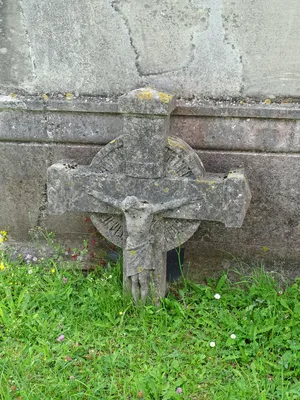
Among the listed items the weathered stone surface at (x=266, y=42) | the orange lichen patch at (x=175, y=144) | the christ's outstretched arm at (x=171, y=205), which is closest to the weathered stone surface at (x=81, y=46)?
the orange lichen patch at (x=175, y=144)

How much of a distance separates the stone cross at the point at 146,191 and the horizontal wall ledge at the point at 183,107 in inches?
9.3

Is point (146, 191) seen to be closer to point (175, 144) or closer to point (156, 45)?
point (175, 144)

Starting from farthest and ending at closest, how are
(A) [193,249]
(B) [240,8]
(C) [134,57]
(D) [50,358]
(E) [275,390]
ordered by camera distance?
1. (A) [193,249]
2. (C) [134,57]
3. (B) [240,8]
4. (D) [50,358]
5. (E) [275,390]

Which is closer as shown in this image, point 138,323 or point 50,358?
point 50,358

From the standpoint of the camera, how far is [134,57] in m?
3.07

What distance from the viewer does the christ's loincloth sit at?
2934 mm

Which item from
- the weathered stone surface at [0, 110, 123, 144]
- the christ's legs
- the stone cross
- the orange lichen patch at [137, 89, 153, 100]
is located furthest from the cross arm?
the weathered stone surface at [0, 110, 123, 144]

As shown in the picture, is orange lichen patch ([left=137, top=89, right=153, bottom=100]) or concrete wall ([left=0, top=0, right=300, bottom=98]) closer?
orange lichen patch ([left=137, top=89, right=153, bottom=100])

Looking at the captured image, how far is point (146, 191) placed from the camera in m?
2.95

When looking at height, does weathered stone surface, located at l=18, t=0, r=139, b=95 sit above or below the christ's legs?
above

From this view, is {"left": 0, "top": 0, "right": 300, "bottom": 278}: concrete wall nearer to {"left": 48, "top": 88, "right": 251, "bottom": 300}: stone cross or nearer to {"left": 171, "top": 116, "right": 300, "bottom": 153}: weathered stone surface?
{"left": 171, "top": 116, "right": 300, "bottom": 153}: weathered stone surface

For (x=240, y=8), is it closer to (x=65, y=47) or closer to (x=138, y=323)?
(x=65, y=47)

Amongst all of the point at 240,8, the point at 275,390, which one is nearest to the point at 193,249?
the point at 275,390

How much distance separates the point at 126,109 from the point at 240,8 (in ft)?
3.06
